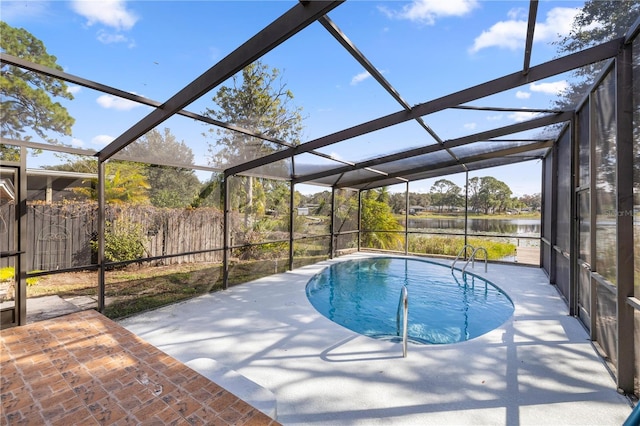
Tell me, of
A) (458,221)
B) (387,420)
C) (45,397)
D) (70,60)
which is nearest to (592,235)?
(387,420)

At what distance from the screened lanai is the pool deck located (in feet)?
1.56

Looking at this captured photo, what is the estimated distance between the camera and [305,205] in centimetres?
991

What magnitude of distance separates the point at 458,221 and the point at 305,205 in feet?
19.6

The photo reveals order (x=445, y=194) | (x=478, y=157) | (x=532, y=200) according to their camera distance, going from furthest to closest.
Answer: (x=445, y=194), (x=532, y=200), (x=478, y=157)

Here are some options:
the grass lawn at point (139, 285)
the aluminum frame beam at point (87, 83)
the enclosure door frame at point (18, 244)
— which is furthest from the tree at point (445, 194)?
the enclosure door frame at point (18, 244)

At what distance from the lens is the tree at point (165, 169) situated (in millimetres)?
4480

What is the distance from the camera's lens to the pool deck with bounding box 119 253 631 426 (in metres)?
2.55

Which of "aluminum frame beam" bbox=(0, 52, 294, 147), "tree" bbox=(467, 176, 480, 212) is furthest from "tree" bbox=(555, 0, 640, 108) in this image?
"tree" bbox=(467, 176, 480, 212)

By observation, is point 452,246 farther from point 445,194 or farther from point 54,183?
point 54,183

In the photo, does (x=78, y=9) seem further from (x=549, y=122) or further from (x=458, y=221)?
(x=458, y=221)

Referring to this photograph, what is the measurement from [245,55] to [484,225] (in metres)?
10.4

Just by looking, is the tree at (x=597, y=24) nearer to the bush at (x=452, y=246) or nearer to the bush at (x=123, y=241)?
the bush at (x=123, y=241)

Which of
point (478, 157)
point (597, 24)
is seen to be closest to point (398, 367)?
point (597, 24)

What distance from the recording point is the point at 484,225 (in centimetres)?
1038
